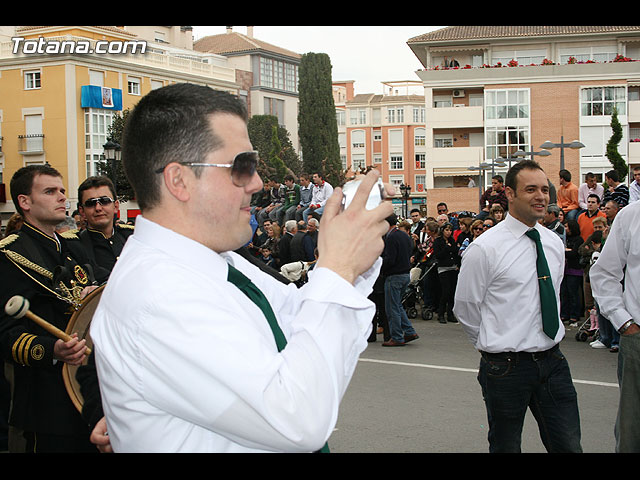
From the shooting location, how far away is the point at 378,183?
179 centimetres

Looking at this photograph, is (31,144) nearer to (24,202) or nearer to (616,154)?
(616,154)

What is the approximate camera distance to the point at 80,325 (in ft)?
11.7

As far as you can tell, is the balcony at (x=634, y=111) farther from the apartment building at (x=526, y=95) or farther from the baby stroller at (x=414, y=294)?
the baby stroller at (x=414, y=294)

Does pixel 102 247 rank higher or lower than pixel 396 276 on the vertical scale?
higher

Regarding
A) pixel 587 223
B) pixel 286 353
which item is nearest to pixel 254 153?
pixel 286 353

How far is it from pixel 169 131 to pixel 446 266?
12.5 meters

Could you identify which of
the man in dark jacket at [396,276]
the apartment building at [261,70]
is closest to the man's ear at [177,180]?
the man in dark jacket at [396,276]

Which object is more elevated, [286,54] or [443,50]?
[286,54]

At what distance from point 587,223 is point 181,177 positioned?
12869mm

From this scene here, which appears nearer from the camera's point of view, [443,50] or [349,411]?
[349,411]

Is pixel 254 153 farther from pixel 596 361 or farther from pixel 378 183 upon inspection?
pixel 596 361

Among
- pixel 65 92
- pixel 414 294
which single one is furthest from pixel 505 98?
pixel 414 294

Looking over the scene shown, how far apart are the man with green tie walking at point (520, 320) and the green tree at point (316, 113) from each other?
60.7m

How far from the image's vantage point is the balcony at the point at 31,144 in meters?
49.6
